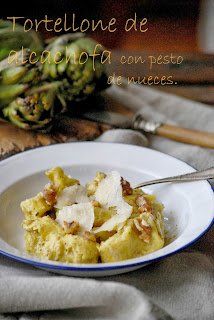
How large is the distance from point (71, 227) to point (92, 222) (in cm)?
6

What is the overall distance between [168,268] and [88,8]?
366 cm

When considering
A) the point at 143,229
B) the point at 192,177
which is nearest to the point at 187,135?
the point at 192,177

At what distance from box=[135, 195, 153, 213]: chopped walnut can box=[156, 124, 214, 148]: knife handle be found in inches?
27.3

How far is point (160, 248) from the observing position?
1181 mm

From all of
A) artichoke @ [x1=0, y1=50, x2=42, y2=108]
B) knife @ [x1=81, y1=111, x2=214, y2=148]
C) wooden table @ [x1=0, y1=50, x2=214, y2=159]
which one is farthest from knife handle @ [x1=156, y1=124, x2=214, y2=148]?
artichoke @ [x1=0, y1=50, x2=42, y2=108]

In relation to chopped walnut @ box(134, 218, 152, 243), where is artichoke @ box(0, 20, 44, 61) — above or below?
above

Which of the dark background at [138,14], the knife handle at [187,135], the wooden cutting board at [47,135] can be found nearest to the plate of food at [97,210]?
the wooden cutting board at [47,135]

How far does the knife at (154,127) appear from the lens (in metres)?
1.96

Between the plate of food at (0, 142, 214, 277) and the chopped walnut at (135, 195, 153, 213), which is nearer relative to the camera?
the plate of food at (0, 142, 214, 277)

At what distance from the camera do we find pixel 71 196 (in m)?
1.34

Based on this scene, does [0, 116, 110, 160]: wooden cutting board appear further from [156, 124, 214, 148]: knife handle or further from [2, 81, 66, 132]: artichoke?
[156, 124, 214, 148]: knife handle

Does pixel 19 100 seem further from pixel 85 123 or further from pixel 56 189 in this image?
pixel 56 189

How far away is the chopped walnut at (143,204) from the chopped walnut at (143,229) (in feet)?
0.29

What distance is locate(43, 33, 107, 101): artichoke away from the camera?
2.08m
